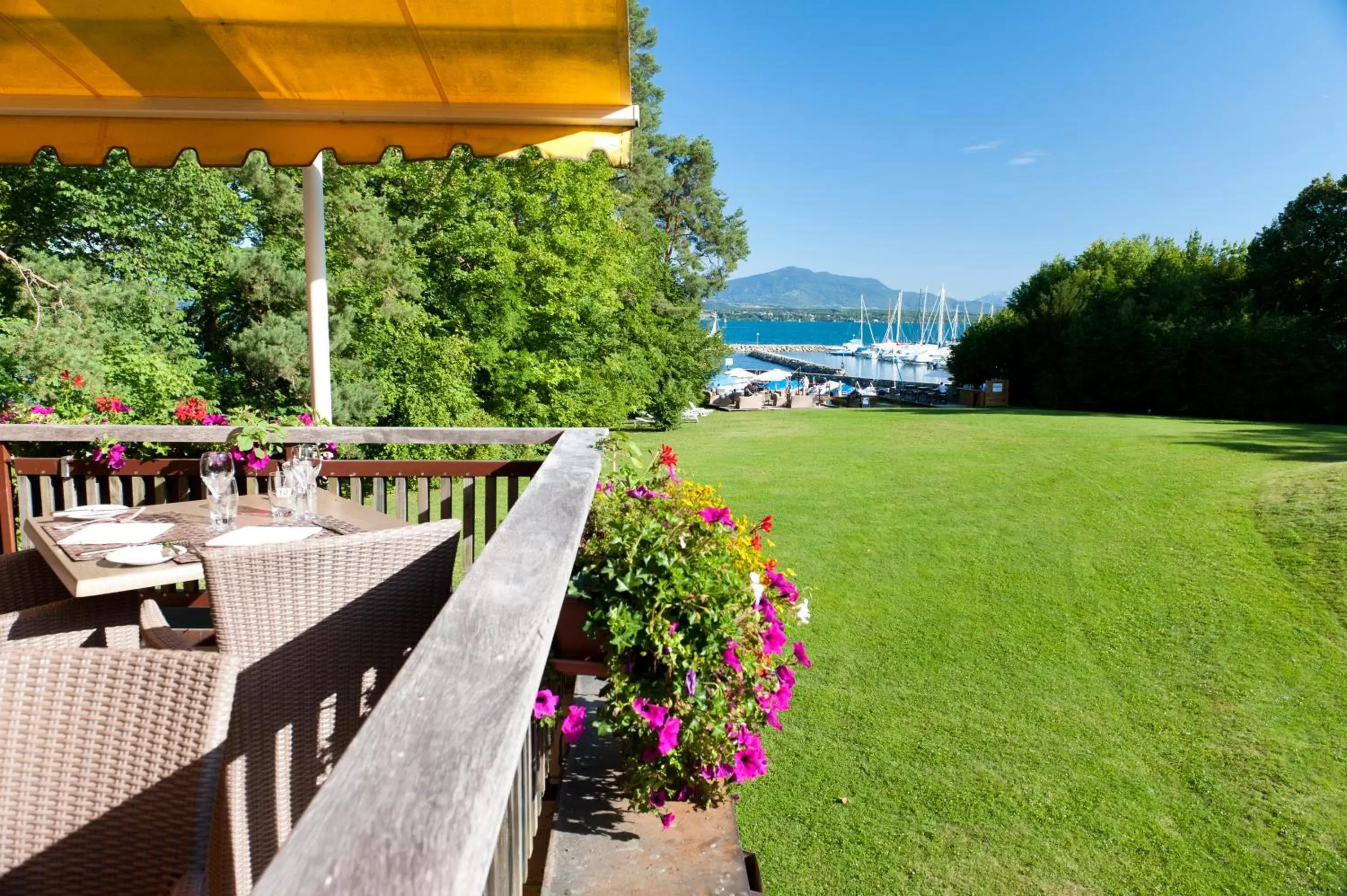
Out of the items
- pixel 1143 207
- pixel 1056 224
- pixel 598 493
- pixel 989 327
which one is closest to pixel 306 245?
pixel 598 493

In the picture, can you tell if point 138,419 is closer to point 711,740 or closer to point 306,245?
point 306,245

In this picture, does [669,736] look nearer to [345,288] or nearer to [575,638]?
[575,638]

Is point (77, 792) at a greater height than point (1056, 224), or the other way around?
point (1056, 224)

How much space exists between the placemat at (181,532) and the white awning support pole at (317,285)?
1439mm

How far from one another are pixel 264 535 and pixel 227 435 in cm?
139

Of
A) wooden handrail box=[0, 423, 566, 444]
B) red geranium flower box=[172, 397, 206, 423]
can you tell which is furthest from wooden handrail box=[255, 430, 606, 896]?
red geranium flower box=[172, 397, 206, 423]

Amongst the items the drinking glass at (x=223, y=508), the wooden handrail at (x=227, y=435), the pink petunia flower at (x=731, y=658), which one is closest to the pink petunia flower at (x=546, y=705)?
the pink petunia flower at (x=731, y=658)

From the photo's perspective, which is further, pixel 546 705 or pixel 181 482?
pixel 181 482

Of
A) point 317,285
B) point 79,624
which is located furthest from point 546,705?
point 317,285

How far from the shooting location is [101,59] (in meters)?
3.15

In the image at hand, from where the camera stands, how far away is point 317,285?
14.3 ft

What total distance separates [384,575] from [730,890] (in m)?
1.20

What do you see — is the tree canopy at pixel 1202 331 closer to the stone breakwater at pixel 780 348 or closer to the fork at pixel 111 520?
the fork at pixel 111 520

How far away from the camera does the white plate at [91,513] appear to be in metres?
3.12
